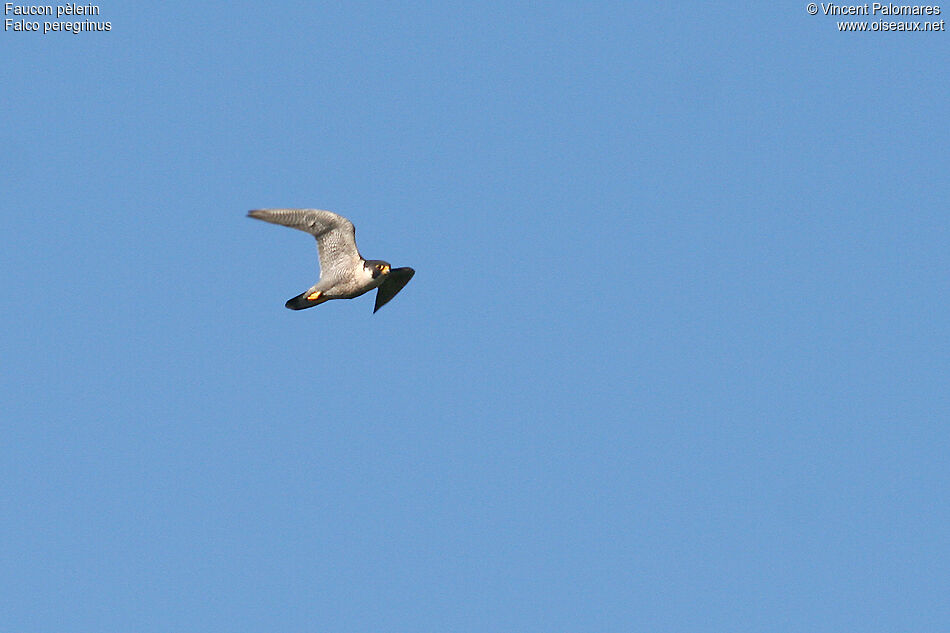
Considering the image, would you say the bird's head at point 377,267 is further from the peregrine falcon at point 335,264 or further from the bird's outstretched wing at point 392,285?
the bird's outstretched wing at point 392,285

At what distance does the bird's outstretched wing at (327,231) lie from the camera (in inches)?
1799

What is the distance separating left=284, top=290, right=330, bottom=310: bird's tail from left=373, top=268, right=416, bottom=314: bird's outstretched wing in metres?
4.33

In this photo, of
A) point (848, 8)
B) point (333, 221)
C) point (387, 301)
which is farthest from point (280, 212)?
point (848, 8)

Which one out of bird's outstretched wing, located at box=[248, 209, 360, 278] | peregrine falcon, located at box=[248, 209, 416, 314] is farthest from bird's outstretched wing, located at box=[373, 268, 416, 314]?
bird's outstretched wing, located at box=[248, 209, 360, 278]

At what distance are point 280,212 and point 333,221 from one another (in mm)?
1858

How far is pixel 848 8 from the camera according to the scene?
6506 cm

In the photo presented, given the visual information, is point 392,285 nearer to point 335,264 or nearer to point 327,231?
point 335,264

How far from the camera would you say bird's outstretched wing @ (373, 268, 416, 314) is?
5216cm

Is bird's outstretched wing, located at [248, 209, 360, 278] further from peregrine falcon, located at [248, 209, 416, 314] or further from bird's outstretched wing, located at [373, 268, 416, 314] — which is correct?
bird's outstretched wing, located at [373, 268, 416, 314]

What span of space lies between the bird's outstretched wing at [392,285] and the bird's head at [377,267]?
3.62 meters

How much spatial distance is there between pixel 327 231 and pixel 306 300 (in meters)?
2.50

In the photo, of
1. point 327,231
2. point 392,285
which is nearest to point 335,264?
point 327,231

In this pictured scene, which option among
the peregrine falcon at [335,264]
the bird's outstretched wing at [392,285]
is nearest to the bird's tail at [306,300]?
the peregrine falcon at [335,264]

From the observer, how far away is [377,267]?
48.2m
